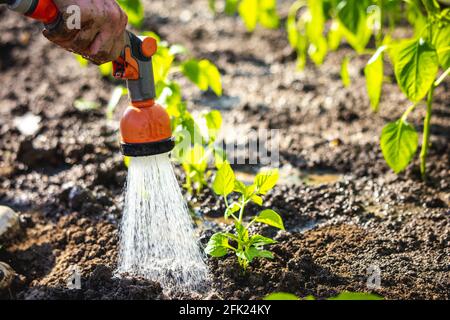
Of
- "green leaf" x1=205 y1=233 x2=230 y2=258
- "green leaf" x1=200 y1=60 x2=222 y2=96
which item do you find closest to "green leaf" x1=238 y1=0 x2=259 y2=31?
"green leaf" x1=200 y1=60 x2=222 y2=96

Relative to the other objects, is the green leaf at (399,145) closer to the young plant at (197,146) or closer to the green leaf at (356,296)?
the young plant at (197,146)

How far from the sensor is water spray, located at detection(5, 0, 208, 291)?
6.08ft

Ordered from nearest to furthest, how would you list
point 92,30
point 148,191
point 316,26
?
point 92,30
point 148,191
point 316,26

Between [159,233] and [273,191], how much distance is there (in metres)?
0.62

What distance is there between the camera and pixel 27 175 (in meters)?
2.85

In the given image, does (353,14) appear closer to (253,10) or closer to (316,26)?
(316,26)

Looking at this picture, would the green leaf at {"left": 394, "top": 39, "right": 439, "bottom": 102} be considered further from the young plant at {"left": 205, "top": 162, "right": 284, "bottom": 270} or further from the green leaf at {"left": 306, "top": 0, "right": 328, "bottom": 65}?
the green leaf at {"left": 306, "top": 0, "right": 328, "bottom": 65}

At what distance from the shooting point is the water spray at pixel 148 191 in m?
1.85

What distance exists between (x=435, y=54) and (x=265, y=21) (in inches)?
73.2

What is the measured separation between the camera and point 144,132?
1.85 metres

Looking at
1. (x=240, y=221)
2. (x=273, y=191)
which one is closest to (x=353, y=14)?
(x=273, y=191)

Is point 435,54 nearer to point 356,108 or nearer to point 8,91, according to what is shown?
point 356,108

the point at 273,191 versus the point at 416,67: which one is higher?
the point at 416,67

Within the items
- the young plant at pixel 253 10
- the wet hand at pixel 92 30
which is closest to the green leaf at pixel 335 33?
the young plant at pixel 253 10
